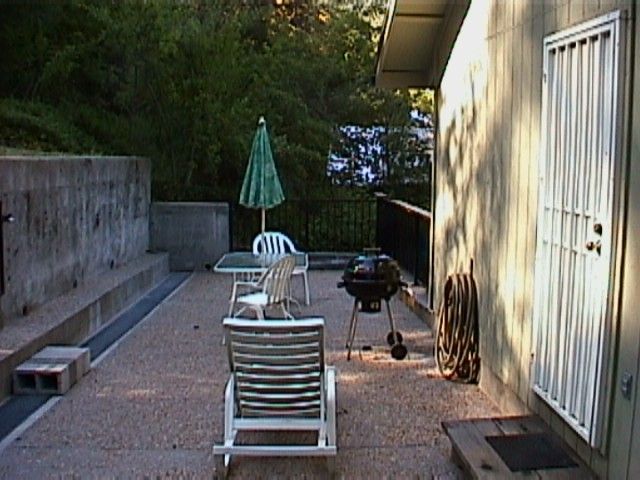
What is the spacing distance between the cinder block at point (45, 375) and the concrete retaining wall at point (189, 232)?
207 inches

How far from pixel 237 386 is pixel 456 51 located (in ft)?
12.1

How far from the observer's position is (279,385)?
4.02 metres

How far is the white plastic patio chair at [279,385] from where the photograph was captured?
3.90m

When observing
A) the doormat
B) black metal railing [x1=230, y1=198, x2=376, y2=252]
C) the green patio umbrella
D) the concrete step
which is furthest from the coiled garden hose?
black metal railing [x1=230, y1=198, x2=376, y2=252]

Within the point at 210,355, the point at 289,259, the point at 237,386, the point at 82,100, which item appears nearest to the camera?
the point at 237,386

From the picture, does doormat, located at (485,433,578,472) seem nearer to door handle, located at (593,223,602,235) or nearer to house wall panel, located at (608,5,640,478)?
house wall panel, located at (608,5,640,478)

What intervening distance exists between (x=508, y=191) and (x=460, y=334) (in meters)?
1.22

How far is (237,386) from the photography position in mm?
4051

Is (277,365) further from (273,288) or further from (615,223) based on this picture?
(273,288)

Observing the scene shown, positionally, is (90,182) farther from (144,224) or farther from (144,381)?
(144,381)

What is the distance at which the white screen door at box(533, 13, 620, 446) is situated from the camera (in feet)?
10.8

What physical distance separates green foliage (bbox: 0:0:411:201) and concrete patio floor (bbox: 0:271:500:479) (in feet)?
13.6

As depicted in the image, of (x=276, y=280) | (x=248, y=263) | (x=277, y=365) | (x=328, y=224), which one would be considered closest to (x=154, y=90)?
(x=328, y=224)

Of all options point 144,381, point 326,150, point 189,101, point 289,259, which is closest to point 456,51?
point 289,259
